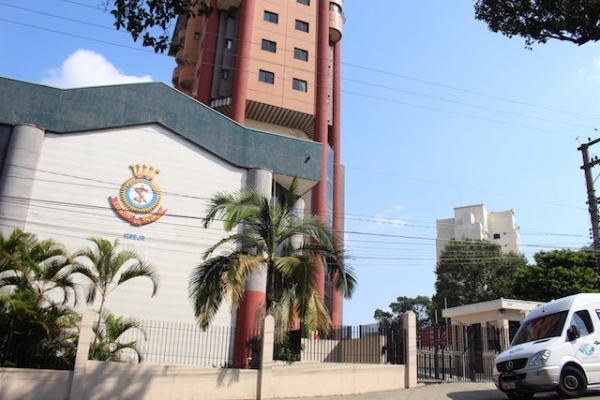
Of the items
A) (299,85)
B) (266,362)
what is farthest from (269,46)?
(266,362)

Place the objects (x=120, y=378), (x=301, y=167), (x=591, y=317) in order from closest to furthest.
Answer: (x=591, y=317), (x=120, y=378), (x=301, y=167)

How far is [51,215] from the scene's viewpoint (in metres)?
21.1

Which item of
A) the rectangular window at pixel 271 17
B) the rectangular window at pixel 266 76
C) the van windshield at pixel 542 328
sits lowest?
the van windshield at pixel 542 328

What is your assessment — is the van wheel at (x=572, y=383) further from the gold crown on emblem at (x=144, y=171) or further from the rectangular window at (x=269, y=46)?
the rectangular window at (x=269, y=46)

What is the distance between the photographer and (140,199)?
2262 cm

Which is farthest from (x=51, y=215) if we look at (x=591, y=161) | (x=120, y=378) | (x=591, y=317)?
(x=591, y=161)

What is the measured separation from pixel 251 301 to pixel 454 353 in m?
9.71

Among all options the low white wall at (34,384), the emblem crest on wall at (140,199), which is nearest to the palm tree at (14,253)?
the low white wall at (34,384)

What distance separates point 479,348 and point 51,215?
57.4 ft

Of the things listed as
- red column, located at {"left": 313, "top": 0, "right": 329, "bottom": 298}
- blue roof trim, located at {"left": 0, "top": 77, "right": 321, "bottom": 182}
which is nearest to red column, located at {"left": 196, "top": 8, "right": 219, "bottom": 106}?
red column, located at {"left": 313, "top": 0, "right": 329, "bottom": 298}

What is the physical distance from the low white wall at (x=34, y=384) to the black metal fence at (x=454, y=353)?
10.6 m

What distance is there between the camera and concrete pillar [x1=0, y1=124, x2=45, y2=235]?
2039cm

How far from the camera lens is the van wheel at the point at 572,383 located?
34.8ft

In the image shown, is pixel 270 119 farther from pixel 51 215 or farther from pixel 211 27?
pixel 51 215
